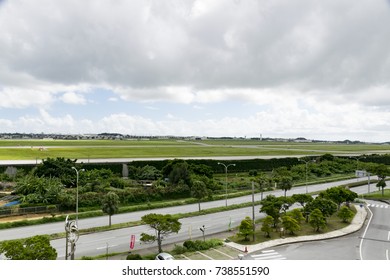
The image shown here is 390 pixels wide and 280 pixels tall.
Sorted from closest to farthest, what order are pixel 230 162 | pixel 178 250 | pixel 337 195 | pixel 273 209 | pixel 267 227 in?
1. pixel 178 250
2. pixel 267 227
3. pixel 273 209
4. pixel 337 195
5. pixel 230 162

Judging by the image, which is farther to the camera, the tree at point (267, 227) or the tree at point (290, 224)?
the tree at point (290, 224)

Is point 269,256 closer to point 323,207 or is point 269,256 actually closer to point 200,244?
point 200,244

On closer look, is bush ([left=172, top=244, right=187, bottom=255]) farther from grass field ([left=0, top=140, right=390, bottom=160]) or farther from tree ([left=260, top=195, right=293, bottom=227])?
grass field ([left=0, top=140, right=390, bottom=160])

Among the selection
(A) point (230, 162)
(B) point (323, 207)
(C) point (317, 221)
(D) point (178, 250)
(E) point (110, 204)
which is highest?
(A) point (230, 162)

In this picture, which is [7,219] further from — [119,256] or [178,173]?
[178,173]

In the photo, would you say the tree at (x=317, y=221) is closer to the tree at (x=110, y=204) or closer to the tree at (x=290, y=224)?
the tree at (x=290, y=224)

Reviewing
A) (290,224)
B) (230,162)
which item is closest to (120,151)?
(230,162)

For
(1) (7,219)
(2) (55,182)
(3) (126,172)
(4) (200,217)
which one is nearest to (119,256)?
(4) (200,217)

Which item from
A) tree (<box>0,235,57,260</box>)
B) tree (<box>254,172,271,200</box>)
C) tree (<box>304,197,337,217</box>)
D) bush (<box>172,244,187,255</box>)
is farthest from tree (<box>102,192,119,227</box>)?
tree (<box>254,172,271,200</box>)

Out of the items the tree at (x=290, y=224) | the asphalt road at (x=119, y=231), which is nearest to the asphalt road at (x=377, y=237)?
the tree at (x=290, y=224)
